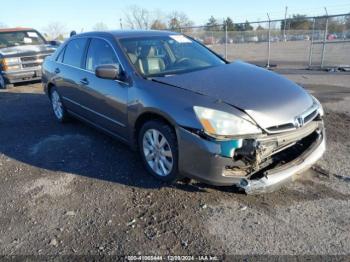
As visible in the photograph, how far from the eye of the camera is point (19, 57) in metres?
10.1

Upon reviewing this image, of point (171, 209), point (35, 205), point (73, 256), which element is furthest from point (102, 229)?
point (35, 205)

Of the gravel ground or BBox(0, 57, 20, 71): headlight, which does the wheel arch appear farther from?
the gravel ground

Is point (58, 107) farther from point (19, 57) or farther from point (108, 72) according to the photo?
point (19, 57)

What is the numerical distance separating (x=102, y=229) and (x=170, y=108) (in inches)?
52.8

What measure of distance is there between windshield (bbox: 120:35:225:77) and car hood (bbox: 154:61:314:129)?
0.28 metres

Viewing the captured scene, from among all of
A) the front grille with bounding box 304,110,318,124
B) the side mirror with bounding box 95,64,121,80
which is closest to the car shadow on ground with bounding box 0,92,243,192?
the front grille with bounding box 304,110,318,124

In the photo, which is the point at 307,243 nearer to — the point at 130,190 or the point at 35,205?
the point at 130,190

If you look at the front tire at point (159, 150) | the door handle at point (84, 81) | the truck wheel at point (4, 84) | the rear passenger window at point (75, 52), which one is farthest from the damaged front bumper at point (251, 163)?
the truck wheel at point (4, 84)

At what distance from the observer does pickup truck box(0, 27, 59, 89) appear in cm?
1006

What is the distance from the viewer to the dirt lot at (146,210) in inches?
→ 110

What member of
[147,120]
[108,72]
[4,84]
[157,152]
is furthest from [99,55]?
[4,84]

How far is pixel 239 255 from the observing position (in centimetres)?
262

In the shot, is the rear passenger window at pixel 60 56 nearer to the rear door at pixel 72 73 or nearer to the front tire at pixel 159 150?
the rear door at pixel 72 73

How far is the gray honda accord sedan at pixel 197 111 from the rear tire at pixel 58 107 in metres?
1.24
